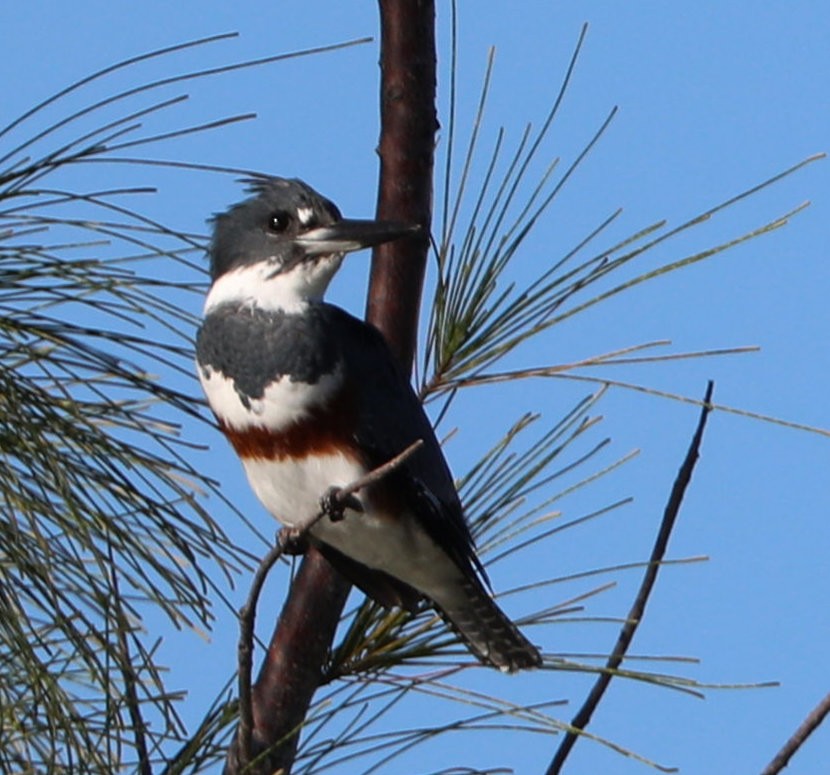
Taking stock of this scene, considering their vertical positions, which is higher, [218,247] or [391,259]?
[218,247]

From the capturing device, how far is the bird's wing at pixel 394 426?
226 centimetres

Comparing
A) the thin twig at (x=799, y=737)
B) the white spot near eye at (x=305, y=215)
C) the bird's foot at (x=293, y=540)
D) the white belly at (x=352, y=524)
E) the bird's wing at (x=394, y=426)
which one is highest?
the white spot near eye at (x=305, y=215)

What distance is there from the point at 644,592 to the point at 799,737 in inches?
10.9

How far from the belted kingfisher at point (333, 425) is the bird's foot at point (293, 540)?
0.08 ft

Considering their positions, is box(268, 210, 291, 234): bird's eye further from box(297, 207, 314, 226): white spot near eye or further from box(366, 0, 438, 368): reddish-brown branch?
box(366, 0, 438, 368): reddish-brown branch

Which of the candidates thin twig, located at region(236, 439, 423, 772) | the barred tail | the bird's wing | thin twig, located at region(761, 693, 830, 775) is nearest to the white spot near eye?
the bird's wing

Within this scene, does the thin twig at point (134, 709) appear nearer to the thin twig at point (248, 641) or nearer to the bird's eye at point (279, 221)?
the thin twig at point (248, 641)

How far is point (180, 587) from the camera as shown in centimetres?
210

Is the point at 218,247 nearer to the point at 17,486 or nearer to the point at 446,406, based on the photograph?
the point at 446,406

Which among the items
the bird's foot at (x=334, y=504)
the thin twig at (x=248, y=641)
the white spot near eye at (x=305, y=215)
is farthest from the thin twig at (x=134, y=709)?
the white spot near eye at (x=305, y=215)

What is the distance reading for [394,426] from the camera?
2293 millimetres

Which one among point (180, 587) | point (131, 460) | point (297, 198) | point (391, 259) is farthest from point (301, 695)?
point (297, 198)

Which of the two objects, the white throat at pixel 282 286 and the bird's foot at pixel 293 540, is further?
the white throat at pixel 282 286

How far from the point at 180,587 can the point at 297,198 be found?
0.63 metres
